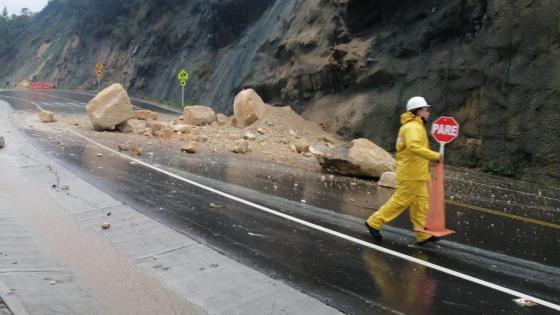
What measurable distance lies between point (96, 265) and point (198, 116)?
1585 cm

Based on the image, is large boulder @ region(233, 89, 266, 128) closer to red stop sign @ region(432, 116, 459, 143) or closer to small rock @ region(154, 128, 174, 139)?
small rock @ region(154, 128, 174, 139)

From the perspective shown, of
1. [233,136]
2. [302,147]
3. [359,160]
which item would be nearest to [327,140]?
[302,147]

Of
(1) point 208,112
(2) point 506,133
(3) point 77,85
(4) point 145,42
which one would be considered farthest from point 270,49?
(3) point 77,85

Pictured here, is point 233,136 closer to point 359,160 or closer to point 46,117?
point 359,160

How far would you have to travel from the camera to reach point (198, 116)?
850 inches

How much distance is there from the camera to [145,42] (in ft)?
170

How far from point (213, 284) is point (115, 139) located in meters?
12.6

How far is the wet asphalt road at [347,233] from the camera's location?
5.48 m

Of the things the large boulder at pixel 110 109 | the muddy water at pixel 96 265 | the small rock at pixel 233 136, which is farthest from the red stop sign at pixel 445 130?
the large boulder at pixel 110 109

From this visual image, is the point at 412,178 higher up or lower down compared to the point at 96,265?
higher up

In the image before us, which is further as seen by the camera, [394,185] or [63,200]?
[394,185]

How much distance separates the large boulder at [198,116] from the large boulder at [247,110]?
1031mm

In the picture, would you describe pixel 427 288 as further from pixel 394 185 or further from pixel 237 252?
pixel 394 185

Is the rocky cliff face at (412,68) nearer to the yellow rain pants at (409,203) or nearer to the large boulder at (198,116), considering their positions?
the large boulder at (198,116)
